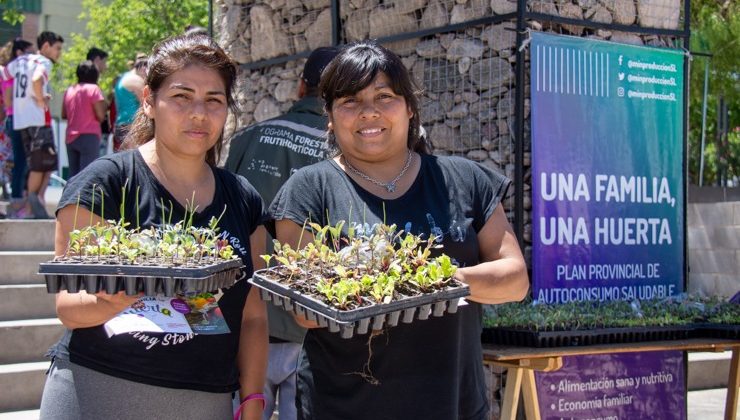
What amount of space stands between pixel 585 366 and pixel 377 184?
7.41 feet

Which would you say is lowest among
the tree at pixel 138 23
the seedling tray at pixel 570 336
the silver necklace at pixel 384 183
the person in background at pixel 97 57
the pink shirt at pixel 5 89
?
the seedling tray at pixel 570 336

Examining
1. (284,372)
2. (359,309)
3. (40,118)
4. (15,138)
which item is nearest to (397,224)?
(359,309)

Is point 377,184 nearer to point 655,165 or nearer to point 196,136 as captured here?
point 196,136

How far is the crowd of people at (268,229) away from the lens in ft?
7.79

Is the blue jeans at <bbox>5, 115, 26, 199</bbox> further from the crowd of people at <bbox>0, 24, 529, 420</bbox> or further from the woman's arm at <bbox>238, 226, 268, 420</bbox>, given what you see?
the woman's arm at <bbox>238, 226, 268, 420</bbox>

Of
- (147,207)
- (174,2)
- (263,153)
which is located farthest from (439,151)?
(174,2)

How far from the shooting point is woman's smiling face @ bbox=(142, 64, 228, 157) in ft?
8.46

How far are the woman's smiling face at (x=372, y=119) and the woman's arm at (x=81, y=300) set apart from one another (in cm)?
73

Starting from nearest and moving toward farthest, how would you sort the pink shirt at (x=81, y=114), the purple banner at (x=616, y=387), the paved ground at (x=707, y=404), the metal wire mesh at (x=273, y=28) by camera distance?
the purple banner at (x=616, y=387) < the metal wire mesh at (x=273, y=28) < the paved ground at (x=707, y=404) < the pink shirt at (x=81, y=114)

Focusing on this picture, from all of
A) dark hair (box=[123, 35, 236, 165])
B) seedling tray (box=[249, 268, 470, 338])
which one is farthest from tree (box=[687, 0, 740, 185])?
seedling tray (box=[249, 268, 470, 338])

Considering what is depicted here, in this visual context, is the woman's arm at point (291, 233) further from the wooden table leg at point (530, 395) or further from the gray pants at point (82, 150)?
the gray pants at point (82, 150)

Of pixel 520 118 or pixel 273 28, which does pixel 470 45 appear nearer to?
pixel 520 118

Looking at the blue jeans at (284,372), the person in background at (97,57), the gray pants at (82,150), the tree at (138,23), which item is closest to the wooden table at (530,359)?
the blue jeans at (284,372)

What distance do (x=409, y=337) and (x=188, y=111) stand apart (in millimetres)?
853
